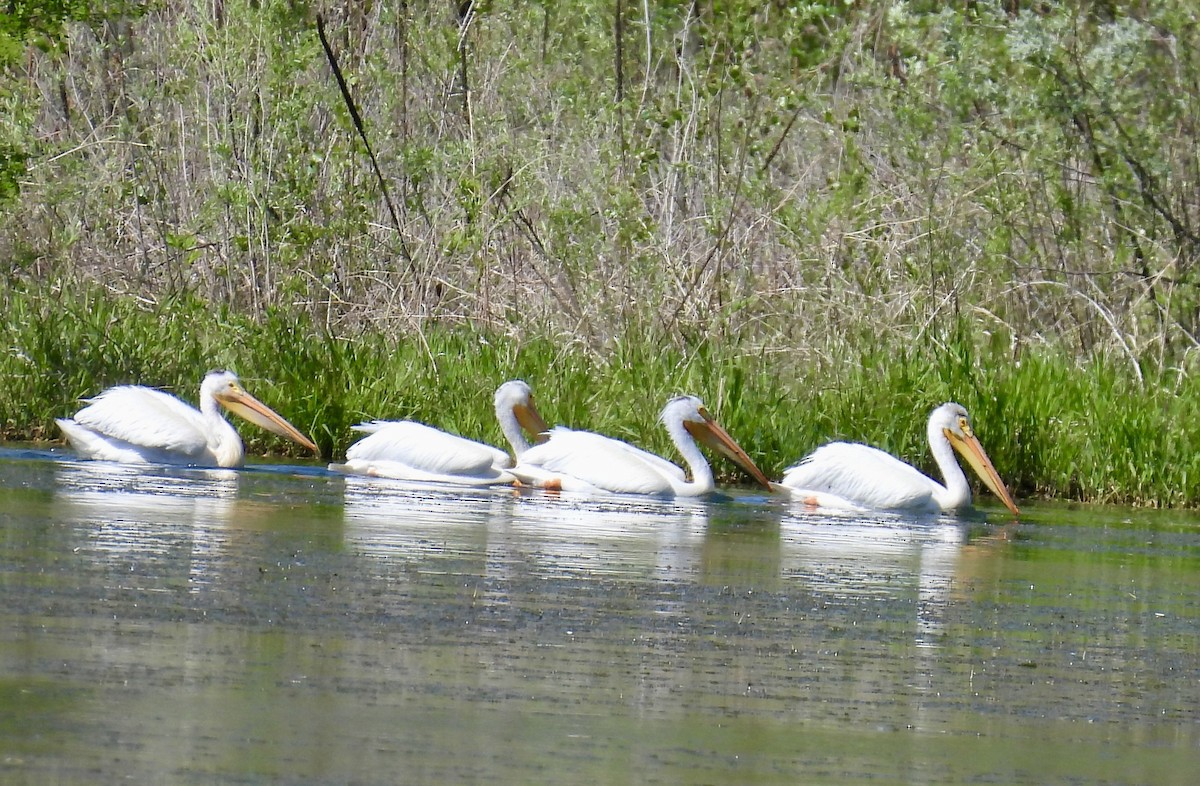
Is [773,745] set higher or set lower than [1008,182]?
lower

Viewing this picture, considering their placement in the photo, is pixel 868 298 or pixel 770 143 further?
pixel 770 143

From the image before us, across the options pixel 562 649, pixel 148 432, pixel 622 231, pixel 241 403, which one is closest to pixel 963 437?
pixel 622 231

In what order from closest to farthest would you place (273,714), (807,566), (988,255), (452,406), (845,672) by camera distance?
(273,714)
(845,672)
(807,566)
(452,406)
(988,255)

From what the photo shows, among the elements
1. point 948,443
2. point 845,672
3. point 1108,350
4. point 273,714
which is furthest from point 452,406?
point 273,714

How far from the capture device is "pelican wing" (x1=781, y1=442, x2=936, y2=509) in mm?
10453

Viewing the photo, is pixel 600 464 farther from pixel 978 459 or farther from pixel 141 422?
pixel 141 422

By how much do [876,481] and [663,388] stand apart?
1.91 metres

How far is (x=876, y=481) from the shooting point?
34.4 ft

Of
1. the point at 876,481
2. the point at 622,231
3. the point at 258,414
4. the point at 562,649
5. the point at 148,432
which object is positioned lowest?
the point at 562,649

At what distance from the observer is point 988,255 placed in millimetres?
13680

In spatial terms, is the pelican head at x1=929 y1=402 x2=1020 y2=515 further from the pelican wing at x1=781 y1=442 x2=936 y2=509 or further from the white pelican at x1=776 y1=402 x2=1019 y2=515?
the pelican wing at x1=781 y1=442 x2=936 y2=509

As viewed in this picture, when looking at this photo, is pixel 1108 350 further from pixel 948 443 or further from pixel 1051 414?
pixel 948 443

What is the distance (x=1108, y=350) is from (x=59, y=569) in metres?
7.68

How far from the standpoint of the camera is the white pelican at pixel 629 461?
417 inches
